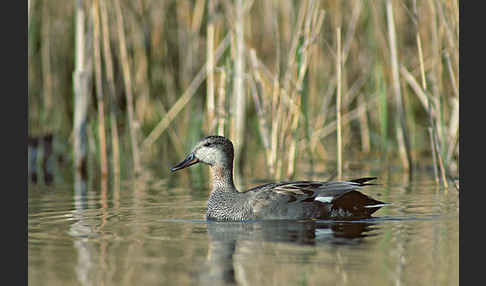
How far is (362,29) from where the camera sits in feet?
38.6

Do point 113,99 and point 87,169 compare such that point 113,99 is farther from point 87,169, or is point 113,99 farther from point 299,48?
point 299,48

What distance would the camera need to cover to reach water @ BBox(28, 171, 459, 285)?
4.56 meters

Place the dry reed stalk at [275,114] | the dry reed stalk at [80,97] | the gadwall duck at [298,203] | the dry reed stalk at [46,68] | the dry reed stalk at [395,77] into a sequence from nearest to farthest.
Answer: the gadwall duck at [298,203] < the dry reed stalk at [395,77] < the dry reed stalk at [275,114] < the dry reed stalk at [80,97] < the dry reed stalk at [46,68]

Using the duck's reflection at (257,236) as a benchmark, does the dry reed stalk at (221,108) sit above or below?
above

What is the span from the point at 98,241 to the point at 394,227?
2132 mm

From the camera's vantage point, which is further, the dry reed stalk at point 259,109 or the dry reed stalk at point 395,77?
the dry reed stalk at point 259,109

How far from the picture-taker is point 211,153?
24.7 ft

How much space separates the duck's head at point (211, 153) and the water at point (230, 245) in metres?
0.43

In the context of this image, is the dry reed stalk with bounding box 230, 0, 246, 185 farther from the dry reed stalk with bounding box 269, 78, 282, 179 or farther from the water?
the water

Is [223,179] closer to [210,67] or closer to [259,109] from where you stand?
[259,109]

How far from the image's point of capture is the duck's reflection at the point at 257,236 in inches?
187

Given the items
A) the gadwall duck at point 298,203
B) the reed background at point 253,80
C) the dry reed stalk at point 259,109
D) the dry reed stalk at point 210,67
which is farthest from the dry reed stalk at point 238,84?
the gadwall duck at point 298,203

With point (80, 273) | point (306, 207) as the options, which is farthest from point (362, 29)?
point (80, 273)

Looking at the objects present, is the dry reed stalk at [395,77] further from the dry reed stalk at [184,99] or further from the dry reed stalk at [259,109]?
the dry reed stalk at [184,99]
